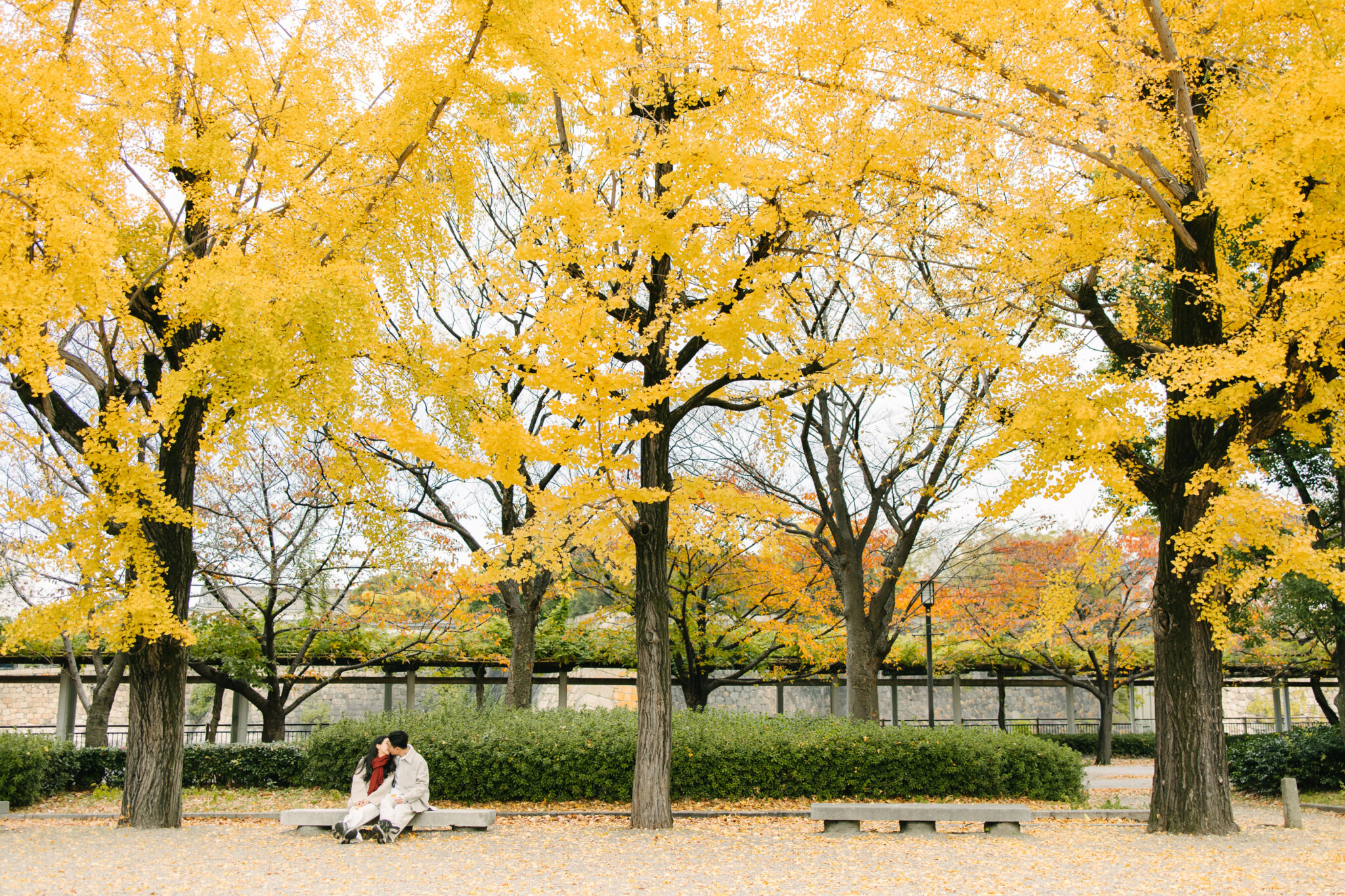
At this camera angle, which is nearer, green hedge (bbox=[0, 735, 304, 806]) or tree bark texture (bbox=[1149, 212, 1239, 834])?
tree bark texture (bbox=[1149, 212, 1239, 834])

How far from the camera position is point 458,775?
10.4 meters

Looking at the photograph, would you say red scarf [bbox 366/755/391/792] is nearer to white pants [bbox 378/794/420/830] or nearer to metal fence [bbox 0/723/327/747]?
white pants [bbox 378/794/420/830]

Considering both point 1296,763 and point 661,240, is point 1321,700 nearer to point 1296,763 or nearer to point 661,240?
point 1296,763

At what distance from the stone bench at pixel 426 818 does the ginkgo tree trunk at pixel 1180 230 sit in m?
5.52

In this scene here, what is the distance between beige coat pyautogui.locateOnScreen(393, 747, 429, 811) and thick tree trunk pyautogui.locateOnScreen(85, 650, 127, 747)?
815cm

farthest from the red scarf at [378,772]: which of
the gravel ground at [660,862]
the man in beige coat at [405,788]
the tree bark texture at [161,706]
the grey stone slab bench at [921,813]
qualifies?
the grey stone slab bench at [921,813]

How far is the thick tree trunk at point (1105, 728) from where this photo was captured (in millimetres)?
20578

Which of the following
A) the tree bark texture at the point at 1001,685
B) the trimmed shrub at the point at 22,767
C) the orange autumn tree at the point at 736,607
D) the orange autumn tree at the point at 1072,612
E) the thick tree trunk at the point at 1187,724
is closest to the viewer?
the thick tree trunk at the point at 1187,724

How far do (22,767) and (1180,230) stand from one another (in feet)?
46.1

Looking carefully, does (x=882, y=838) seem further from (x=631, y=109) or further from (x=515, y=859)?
(x=631, y=109)

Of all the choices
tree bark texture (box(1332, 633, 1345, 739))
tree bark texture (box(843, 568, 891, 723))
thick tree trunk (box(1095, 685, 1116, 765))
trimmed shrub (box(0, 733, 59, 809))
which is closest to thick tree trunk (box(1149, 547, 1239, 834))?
tree bark texture (box(843, 568, 891, 723))

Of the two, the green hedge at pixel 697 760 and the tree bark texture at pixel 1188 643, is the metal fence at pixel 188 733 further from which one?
the tree bark texture at pixel 1188 643

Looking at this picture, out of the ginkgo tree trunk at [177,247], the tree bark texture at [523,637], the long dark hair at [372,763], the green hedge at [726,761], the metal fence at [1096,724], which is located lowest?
the metal fence at [1096,724]

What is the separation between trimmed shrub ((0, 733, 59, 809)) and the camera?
10609 mm
